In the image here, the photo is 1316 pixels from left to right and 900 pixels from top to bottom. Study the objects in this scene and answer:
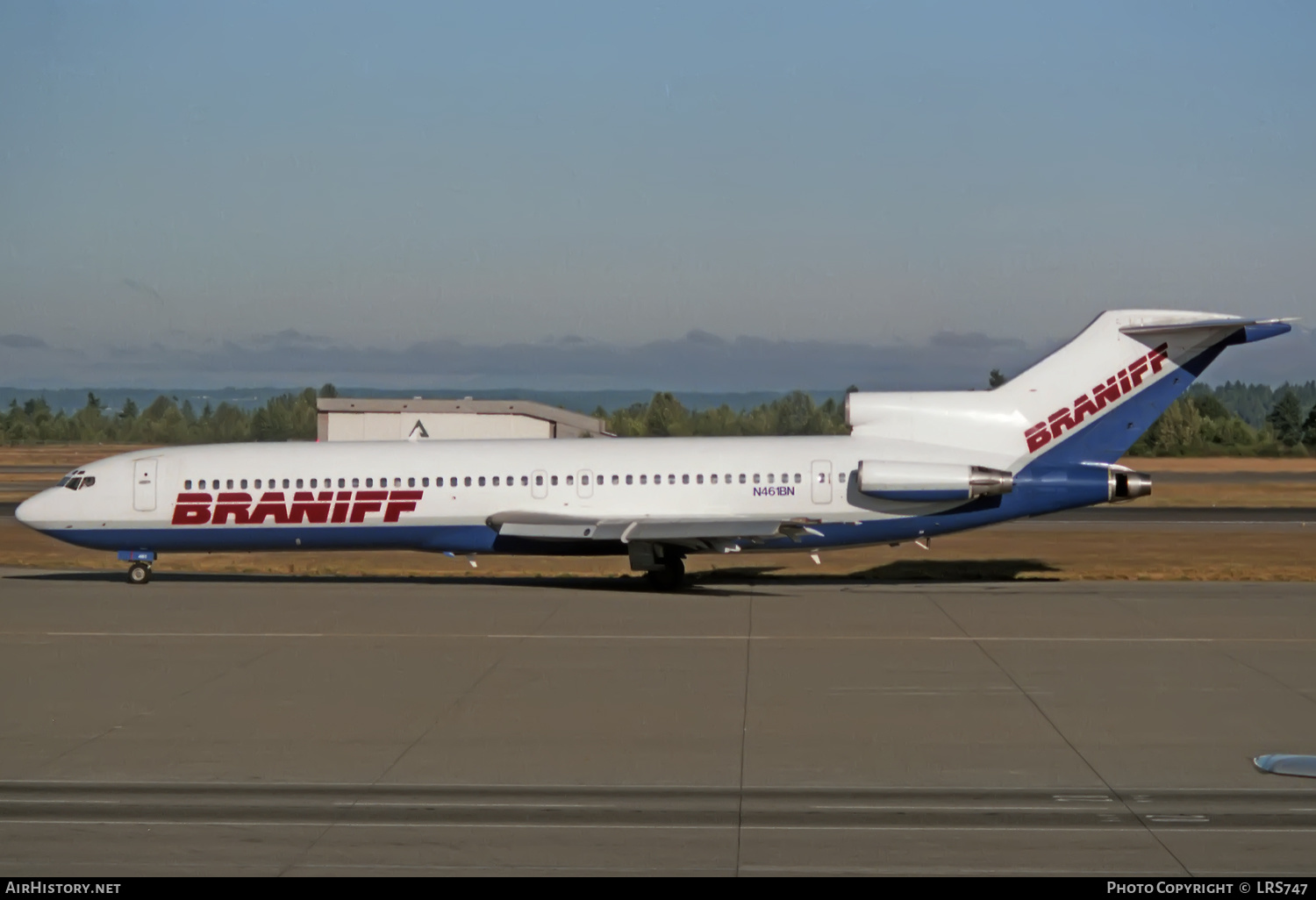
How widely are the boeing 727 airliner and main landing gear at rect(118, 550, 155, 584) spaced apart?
0.11ft

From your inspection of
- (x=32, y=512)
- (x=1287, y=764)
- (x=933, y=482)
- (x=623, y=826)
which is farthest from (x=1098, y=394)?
(x=32, y=512)

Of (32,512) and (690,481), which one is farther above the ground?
(690,481)

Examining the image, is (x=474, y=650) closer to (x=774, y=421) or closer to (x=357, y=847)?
(x=357, y=847)

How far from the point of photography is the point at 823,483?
28219mm

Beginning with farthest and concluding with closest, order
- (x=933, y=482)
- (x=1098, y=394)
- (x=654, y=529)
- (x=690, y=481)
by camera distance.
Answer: (x=690, y=481) → (x=1098, y=394) → (x=933, y=482) → (x=654, y=529)

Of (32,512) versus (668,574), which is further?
(32,512)

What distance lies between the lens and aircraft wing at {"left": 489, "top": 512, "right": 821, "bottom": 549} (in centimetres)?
2681

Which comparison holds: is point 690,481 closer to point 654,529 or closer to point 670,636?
point 654,529

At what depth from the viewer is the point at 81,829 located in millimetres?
10867

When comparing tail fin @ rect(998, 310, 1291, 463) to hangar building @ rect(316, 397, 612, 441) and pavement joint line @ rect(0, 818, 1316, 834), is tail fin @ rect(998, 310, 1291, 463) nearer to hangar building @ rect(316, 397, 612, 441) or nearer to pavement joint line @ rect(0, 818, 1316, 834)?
pavement joint line @ rect(0, 818, 1316, 834)

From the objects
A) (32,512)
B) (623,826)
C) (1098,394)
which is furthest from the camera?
(32,512)

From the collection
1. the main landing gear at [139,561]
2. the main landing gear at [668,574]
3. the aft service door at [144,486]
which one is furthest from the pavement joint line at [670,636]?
the main landing gear at [139,561]

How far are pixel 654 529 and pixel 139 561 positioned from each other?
11.5 m

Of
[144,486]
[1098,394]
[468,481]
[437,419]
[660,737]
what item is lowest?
[437,419]
